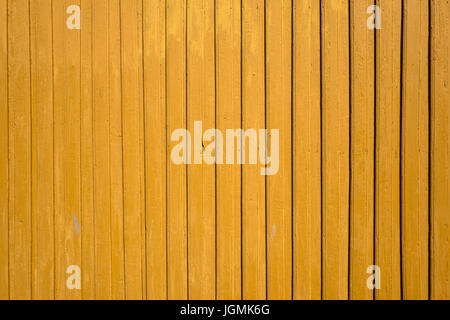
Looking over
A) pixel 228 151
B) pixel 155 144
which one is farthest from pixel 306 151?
pixel 155 144

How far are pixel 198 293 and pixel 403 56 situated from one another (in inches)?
64.8

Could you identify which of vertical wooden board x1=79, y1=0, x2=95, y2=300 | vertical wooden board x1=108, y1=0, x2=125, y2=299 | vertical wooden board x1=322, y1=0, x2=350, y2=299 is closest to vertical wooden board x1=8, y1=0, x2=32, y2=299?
vertical wooden board x1=79, y1=0, x2=95, y2=300

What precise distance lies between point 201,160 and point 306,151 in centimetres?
55

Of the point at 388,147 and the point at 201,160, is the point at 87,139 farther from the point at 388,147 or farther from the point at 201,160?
the point at 388,147

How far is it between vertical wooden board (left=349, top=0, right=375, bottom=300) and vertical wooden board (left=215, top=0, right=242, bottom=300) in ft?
1.96

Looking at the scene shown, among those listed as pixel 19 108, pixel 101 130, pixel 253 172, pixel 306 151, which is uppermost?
pixel 19 108

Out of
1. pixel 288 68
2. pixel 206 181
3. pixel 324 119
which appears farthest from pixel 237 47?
pixel 206 181

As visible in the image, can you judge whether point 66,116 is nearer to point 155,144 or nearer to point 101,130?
point 101,130

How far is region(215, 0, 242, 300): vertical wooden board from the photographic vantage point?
138cm

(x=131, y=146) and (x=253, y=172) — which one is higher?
(x=131, y=146)

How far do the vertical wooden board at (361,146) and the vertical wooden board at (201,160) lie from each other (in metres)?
0.73

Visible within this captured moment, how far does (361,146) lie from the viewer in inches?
54.6

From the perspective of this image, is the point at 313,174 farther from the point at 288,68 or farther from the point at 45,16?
the point at 45,16

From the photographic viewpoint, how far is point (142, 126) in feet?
4.58
